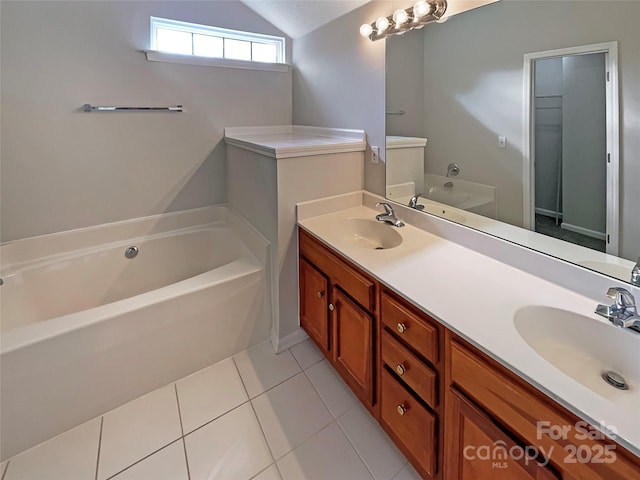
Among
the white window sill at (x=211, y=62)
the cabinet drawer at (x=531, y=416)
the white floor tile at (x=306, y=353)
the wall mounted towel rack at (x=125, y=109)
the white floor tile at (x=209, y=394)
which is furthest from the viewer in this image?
the white window sill at (x=211, y=62)

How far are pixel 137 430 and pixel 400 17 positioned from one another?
7.58 ft

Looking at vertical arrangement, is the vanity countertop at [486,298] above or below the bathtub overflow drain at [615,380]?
above

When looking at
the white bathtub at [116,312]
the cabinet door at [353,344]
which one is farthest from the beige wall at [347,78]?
the white bathtub at [116,312]

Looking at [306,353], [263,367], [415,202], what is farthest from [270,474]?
[415,202]

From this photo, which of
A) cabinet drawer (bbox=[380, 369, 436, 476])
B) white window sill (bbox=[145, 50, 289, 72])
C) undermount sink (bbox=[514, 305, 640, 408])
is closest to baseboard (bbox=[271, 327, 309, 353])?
cabinet drawer (bbox=[380, 369, 436, 476])

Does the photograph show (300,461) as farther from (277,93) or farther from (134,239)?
(277,93)

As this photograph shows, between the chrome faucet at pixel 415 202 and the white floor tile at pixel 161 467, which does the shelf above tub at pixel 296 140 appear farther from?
the white floor tile at pixel 161 467

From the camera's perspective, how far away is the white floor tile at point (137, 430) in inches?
55.2

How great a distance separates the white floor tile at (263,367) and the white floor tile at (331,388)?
0.39 ft

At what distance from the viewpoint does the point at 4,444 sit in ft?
4.54

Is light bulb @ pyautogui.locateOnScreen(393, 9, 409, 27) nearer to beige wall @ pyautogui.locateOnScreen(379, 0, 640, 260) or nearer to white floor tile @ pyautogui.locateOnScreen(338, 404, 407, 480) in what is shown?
beige wall @ pyautogui.locateOnScreen(379, 0, 640, 260)

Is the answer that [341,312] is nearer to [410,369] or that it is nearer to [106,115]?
[410,369]

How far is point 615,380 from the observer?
0.88 meters

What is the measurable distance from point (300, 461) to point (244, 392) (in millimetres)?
488
